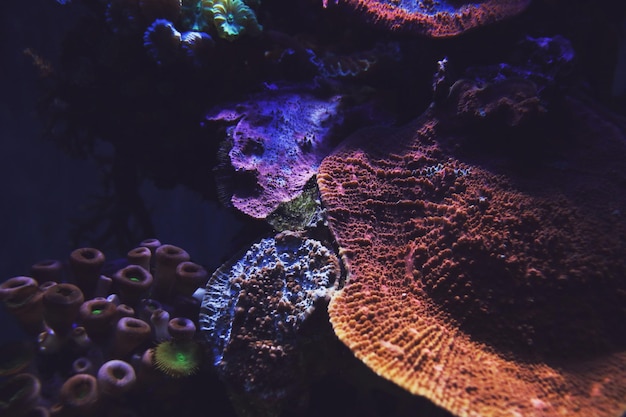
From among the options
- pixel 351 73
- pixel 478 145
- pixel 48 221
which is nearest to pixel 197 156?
pixel 351 73

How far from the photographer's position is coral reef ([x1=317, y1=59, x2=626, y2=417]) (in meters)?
1.66

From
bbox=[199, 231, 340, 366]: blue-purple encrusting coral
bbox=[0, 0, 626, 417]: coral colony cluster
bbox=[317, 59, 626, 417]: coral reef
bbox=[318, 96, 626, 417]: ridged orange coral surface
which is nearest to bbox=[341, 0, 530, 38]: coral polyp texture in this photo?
bbox=[0, 0, 626, 417]: coral colony cluster

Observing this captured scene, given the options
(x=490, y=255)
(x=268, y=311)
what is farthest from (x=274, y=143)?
(x=490, y=255)

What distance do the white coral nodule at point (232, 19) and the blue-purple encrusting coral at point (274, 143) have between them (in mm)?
490

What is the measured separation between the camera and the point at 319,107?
9.84 ft

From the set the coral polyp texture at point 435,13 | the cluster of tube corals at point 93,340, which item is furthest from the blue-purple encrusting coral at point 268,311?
the coral polyp texture at point 435,13

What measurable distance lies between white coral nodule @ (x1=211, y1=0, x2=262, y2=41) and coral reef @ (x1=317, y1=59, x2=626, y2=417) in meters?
1.24

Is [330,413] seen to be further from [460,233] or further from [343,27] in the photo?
[343,27]

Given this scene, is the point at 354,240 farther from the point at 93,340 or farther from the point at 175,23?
the point at 175,23

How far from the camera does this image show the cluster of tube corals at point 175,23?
2.83m

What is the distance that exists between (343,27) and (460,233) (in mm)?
2308

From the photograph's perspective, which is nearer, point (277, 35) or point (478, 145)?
point (478, 145)

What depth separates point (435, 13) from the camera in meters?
2.70

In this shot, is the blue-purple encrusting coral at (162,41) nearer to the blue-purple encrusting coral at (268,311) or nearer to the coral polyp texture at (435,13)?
the coral polyp texture at (435,13)
